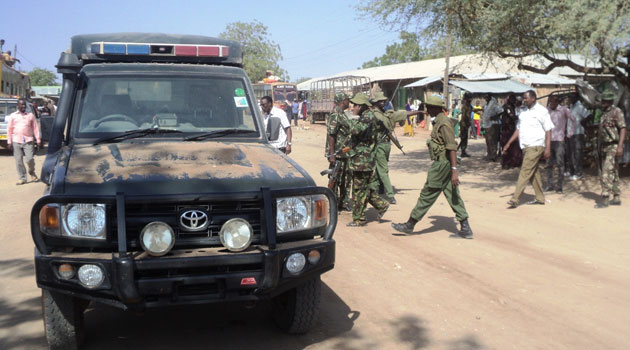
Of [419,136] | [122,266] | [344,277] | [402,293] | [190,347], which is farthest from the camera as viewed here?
[419,136]

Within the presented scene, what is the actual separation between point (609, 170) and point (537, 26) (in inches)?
128

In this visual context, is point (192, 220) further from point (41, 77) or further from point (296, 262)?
point (41, 77)

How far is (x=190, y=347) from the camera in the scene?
4.25 metres

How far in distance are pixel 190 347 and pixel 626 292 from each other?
3978 millimetres

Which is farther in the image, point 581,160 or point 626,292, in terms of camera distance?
point 581,160

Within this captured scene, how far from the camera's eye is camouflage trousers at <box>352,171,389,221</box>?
8.10 meters

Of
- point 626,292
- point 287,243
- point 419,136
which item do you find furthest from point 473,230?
point 419,136

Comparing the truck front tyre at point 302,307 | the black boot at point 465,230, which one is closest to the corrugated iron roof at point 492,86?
the black boot at point 465,230

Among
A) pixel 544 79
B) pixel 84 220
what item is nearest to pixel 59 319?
pixel 84 220

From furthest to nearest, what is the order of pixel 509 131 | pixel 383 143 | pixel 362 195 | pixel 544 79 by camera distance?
pixel 544 79
pixel 509 131
pixel 383 143
pixel 362 195

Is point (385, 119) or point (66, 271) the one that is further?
point (385, 119)

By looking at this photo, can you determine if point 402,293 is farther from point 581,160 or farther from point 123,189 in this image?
point 581,160

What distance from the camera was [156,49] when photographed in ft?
18.7

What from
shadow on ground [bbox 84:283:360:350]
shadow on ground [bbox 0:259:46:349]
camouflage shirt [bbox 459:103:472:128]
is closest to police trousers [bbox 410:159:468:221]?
shadow on ground [bbox 84:283:360:350]
